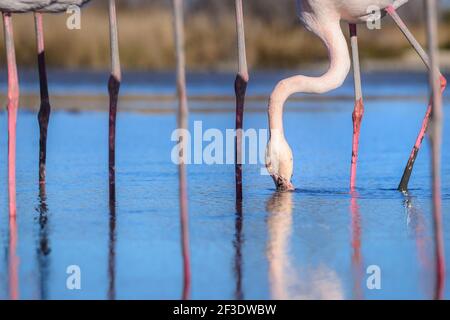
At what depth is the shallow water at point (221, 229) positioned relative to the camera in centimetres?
593

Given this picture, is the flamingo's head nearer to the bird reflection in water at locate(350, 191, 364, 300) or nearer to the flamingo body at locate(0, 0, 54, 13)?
the bird reflection in water at locate(350, 191, 364, 300)

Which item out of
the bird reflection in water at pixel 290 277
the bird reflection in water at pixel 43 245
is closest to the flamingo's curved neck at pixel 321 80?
the bird reflection in water at pixel 290 277

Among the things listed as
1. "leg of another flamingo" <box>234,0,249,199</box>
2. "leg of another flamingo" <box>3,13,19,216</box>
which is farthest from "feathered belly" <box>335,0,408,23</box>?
"leg of another flamingo" <box>3,13,19,216</box>

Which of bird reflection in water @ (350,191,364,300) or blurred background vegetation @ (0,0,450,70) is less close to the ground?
blurred background vegetation @ (0,0,450,70)

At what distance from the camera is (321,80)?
9.06 meters

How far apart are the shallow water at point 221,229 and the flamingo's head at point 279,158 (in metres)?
0.21

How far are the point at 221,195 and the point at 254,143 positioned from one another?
454 cm

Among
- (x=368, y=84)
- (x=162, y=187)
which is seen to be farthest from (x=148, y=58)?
(x=162, y=187)

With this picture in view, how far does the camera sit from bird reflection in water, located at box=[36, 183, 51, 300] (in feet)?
19.4

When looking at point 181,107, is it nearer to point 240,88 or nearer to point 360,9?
point 240,88

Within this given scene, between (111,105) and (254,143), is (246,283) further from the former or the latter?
(254,143)

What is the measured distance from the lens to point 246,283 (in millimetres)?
5953

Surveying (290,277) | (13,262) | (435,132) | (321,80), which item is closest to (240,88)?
(321,80)

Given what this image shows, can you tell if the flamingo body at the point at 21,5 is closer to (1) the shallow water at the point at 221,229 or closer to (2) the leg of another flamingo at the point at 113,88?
(2) the leg of another flamingo at the point at 113,88
